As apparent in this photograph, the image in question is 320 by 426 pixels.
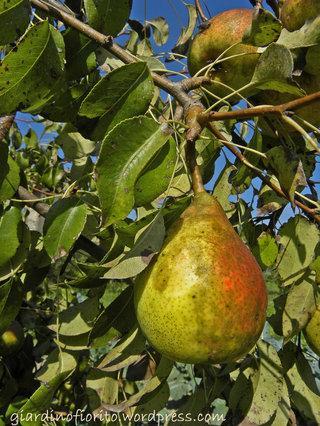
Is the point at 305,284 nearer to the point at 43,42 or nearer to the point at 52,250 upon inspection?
the point at 52,250

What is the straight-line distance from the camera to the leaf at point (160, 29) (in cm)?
200

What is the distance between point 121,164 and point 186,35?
1018 millimetres

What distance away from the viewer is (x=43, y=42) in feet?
3.15

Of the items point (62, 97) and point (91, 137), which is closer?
point (91, 137)

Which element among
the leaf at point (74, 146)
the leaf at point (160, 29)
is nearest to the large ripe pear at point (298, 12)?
the leaf at point (74, 146)

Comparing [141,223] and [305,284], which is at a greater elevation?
[141,223]

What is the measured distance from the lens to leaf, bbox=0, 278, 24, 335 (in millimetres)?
1266

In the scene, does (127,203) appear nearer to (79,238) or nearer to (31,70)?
(31,70)

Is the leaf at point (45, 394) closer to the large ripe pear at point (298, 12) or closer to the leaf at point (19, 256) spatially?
the leaf at point (19, 256)

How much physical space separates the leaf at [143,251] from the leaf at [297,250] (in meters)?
0.50

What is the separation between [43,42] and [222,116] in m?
0.36

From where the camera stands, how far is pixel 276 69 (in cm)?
86

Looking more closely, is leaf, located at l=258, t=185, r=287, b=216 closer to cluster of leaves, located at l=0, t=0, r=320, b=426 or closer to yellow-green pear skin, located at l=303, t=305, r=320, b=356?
cluster of leaves, located at l=0, t=0, r=320, b=426

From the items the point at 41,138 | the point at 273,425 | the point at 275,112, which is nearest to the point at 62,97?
the point at 275,112
